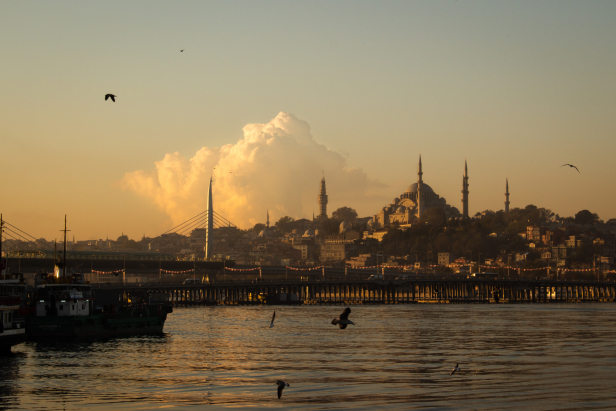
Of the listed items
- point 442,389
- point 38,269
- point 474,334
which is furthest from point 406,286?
point 442,389

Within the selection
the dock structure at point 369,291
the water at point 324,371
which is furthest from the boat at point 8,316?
the dock structure at point 369,291

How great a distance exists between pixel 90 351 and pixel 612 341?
33963mm

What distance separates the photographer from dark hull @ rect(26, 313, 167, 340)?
5897 centimetres

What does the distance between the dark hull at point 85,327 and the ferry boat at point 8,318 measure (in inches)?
306

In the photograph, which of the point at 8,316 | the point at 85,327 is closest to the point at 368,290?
the point at 85,327

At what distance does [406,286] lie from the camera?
160 metres

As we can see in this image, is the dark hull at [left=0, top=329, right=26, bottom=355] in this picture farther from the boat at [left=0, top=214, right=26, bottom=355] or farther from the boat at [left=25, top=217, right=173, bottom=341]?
the boat at [left=25, top=217, right=173, bottom=341]

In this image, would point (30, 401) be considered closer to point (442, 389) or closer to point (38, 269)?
point (442, 389)

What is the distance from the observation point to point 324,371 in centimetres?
3912

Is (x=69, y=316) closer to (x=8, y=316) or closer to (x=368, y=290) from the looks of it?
(x=8, y=316)

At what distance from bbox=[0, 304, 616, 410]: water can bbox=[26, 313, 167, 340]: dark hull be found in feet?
5.30

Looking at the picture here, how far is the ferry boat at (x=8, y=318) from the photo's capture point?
48.3m

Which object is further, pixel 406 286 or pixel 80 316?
pixel 406 286

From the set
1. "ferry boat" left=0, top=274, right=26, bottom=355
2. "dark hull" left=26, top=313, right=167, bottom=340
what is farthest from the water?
"dark hull" left=26, top=313, right=167, bottom=340
